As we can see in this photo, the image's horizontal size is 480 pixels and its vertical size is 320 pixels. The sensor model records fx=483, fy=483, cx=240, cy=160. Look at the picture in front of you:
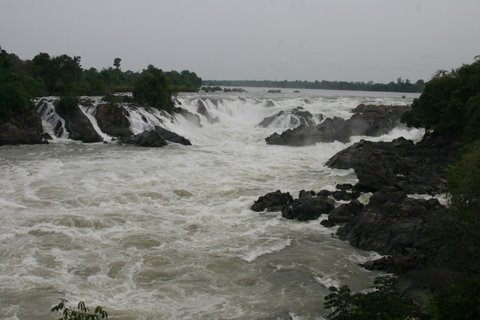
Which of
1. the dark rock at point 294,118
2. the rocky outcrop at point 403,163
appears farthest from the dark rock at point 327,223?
the dark rock at point 294,118

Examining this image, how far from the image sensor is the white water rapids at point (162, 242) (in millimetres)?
12781

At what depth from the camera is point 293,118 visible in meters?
52.4

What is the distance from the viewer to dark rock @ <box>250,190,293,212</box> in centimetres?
2136

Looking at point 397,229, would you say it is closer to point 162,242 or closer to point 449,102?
point 162,242

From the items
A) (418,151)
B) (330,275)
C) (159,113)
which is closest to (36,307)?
(330,275)

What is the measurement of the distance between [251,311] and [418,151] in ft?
81.7

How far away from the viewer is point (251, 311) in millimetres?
12312

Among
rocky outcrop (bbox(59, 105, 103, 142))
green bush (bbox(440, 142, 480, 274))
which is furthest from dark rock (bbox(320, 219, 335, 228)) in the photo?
rocky outcrop (bbox(59, 105, 103, 142))

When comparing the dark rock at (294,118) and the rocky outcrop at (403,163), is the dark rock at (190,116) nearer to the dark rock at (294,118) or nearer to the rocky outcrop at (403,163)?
the dark rock at (294,118)

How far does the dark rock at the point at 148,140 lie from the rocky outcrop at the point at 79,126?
317 centimetres

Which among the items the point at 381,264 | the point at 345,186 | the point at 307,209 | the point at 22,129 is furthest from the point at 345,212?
the point at 22,129

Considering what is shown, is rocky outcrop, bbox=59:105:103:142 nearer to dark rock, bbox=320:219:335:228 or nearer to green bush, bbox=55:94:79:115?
green bush, bbox=55:94:79:115

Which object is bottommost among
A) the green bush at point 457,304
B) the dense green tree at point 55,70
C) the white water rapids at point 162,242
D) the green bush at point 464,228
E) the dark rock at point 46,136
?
the white water rapids at point 162,242

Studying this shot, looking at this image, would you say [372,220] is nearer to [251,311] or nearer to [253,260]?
[253,260]
